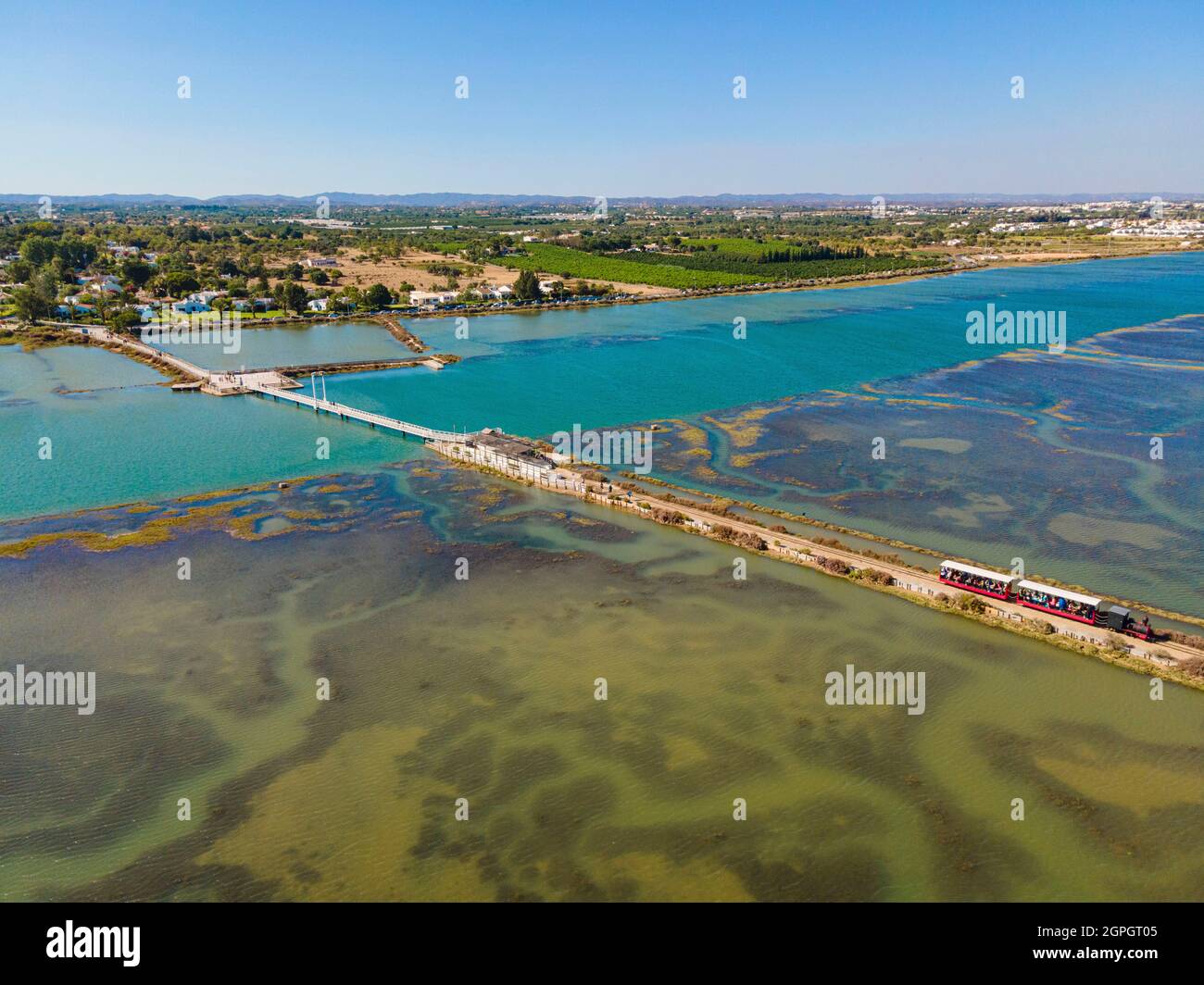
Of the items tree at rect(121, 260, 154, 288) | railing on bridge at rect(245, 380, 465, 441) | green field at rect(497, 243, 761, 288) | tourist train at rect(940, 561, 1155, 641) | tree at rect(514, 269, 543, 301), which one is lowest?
tourist train at rect(940, 561, 1155, 641)

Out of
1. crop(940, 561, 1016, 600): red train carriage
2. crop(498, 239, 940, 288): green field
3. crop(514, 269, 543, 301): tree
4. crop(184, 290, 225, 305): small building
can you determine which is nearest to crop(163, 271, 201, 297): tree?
crop(184, 290, 225, 305): small building

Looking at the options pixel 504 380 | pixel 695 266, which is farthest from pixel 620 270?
pixel 504 380

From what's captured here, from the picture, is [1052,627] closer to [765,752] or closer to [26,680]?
[765,752]

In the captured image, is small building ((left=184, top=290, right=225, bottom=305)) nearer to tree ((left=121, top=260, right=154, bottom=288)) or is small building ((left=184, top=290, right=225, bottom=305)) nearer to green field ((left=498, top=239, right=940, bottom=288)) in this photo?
tree ((left=121, top=260, right=154, bottom=288))

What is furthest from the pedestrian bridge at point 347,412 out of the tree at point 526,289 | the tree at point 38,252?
the tree at point 38,252

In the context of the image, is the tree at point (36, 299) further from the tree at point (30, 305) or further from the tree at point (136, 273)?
the tree at point (136, 273)

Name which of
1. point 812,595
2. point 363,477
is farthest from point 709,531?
point 363,477
